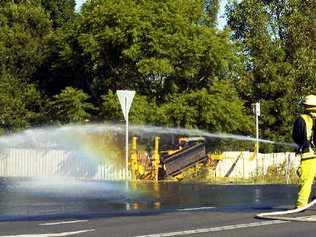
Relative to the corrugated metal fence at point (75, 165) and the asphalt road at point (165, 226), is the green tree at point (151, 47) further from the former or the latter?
the asphalt road at point (165, 226)

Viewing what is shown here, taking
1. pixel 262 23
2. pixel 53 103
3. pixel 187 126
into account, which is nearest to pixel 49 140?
pixel 53 103

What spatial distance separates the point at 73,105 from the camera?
2931cm

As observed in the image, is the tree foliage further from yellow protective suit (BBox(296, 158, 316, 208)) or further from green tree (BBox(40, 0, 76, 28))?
yellow protective suit (BBox(296, 158, 316, 208))

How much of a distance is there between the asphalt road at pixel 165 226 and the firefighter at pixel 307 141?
67 centimetres

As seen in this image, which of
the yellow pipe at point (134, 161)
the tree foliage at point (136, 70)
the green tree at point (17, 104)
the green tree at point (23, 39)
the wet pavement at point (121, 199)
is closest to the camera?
the wet pavement at point (121, 199)

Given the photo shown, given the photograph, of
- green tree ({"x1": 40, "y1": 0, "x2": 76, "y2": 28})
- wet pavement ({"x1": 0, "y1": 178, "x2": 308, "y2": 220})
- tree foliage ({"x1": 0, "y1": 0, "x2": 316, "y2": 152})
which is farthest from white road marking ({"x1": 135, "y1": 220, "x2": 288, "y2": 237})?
green tree ({"x1": 40, "y1": 0, "x2": 76, "y2": 28})

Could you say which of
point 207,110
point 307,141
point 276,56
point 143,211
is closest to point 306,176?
point 307,141

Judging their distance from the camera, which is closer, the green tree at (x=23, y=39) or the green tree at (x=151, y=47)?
the green tree at (x=151, y=47)

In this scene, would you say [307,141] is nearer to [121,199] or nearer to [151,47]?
[121,199]

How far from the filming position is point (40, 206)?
1382 cm

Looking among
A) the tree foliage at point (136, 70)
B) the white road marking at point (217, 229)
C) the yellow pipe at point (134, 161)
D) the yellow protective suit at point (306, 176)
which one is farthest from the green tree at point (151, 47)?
the white road marking at point (217, 229)

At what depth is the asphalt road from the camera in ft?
31.3

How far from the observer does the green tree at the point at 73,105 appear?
95.6ft

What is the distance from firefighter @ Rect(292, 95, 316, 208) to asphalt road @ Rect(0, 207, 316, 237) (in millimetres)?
666
